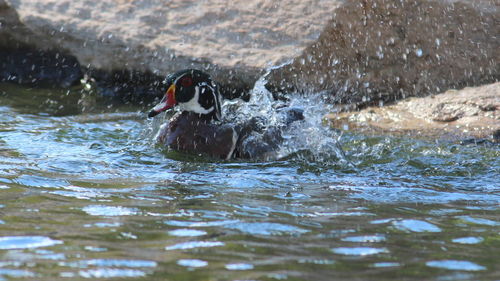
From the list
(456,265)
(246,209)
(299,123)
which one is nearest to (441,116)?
(299,123)

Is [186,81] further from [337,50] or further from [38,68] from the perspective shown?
[38,68]

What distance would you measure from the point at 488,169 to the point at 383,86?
7.03 feet

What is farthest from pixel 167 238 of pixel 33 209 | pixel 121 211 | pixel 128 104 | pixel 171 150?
pixel 128 104

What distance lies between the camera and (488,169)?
5.43 meters

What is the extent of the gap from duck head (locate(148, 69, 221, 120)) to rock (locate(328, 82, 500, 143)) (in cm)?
132

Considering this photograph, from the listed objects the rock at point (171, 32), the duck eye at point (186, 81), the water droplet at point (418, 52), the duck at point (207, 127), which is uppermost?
the rock at point (171, 32)

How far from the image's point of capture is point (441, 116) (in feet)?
22.4

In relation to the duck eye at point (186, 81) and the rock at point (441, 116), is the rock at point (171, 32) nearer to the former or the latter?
the rock at point (441, 116)

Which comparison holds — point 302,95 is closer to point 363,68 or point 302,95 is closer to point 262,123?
point 363,68

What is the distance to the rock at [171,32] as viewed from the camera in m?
7.51

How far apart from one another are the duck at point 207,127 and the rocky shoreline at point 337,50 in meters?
1.15

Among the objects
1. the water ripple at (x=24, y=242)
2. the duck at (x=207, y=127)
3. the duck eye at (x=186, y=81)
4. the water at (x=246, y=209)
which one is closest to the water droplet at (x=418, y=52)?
the water at (x=246, y=209)

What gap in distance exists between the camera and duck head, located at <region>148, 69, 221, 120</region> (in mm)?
6312

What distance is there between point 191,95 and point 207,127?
0.34 metres
